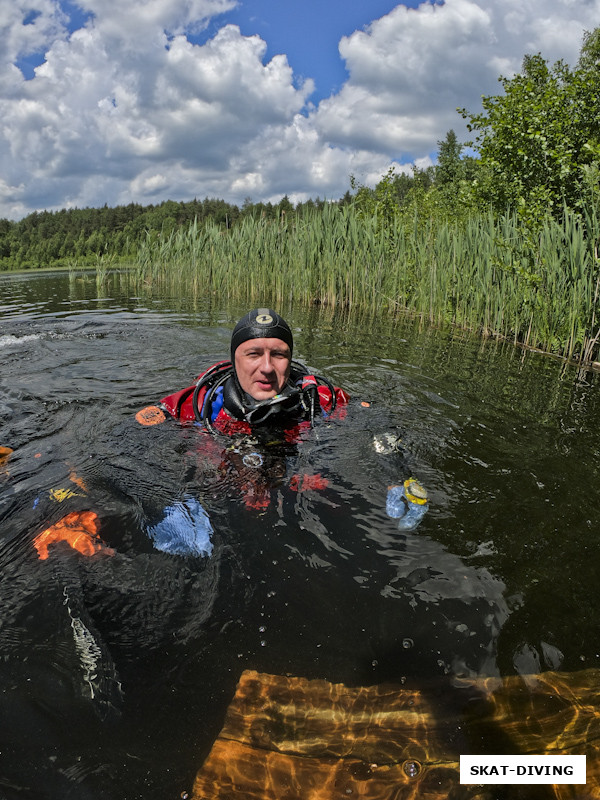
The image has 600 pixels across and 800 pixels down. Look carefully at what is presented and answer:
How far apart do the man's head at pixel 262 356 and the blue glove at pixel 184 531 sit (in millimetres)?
1263

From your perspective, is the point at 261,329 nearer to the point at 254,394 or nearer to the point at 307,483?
the point at 254,394

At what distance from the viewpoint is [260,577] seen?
90.1 inches

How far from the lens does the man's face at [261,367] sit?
3.79 m

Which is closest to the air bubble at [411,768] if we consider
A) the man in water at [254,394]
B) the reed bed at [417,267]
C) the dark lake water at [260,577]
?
the dark lake water at [260,577]

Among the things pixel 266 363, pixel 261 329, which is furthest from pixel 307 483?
pixel 261 329

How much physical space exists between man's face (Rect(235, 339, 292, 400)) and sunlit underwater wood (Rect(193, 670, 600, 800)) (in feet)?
7.68

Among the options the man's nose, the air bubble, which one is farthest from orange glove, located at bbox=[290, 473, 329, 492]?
the air bubble

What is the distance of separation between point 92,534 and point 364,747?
68.6 inches

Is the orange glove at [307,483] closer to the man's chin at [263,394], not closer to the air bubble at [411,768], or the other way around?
the man's chin at [263,394]

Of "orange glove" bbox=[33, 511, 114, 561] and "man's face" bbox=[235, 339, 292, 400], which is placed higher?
"man's face" bbox=[235, 339, 292, 400]

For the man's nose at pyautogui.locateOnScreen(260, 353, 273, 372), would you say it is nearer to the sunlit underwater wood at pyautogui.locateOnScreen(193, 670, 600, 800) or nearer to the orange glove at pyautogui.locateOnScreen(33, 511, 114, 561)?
the orange glove at pyautogui.locateOnScreen(33, 511, 114, 561)

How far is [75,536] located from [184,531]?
1.90 ft

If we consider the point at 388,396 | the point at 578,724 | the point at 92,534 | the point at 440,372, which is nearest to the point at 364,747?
the point at 578,724

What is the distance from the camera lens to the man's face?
3.79 m
